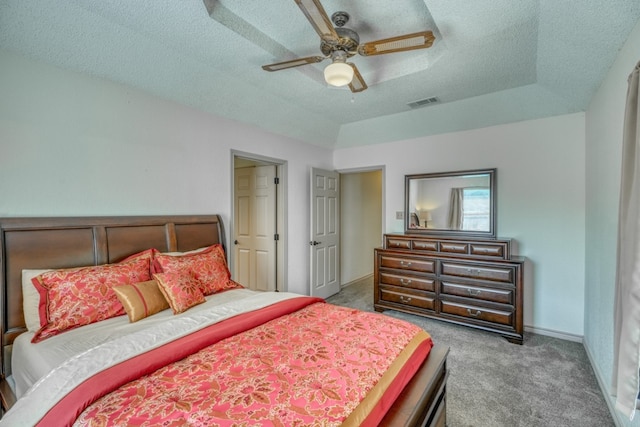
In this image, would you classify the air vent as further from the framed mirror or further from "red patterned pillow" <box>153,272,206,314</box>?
"red patterned pillow" <box>153,272,206,314</box>

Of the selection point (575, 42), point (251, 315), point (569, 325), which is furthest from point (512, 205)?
point (251, 315)

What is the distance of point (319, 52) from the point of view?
8.28 feet

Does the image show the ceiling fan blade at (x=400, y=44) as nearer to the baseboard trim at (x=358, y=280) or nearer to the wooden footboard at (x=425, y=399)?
the wooden footboard at (x=425, y=399)

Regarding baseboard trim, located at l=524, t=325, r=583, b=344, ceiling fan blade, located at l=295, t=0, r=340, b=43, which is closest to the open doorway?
baseboard trim, located at l=524, t=325, r=583, b=344

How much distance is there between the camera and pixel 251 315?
1853mm

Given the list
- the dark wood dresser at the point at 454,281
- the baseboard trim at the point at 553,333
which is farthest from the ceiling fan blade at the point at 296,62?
the baseboard trim at the point at 553,333

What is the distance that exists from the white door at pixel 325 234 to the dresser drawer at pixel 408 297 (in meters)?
1.02

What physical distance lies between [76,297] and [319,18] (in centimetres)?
224

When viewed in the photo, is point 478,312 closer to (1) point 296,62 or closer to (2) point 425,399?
(2) point 425,399

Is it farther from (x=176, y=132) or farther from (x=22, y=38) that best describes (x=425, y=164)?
(x=22, y=38)

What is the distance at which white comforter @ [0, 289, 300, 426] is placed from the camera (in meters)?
1.15

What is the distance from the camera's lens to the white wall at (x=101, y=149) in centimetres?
199

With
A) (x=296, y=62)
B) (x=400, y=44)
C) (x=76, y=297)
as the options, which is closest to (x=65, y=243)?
(x=76, y=297)

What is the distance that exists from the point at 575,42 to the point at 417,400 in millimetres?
2466
